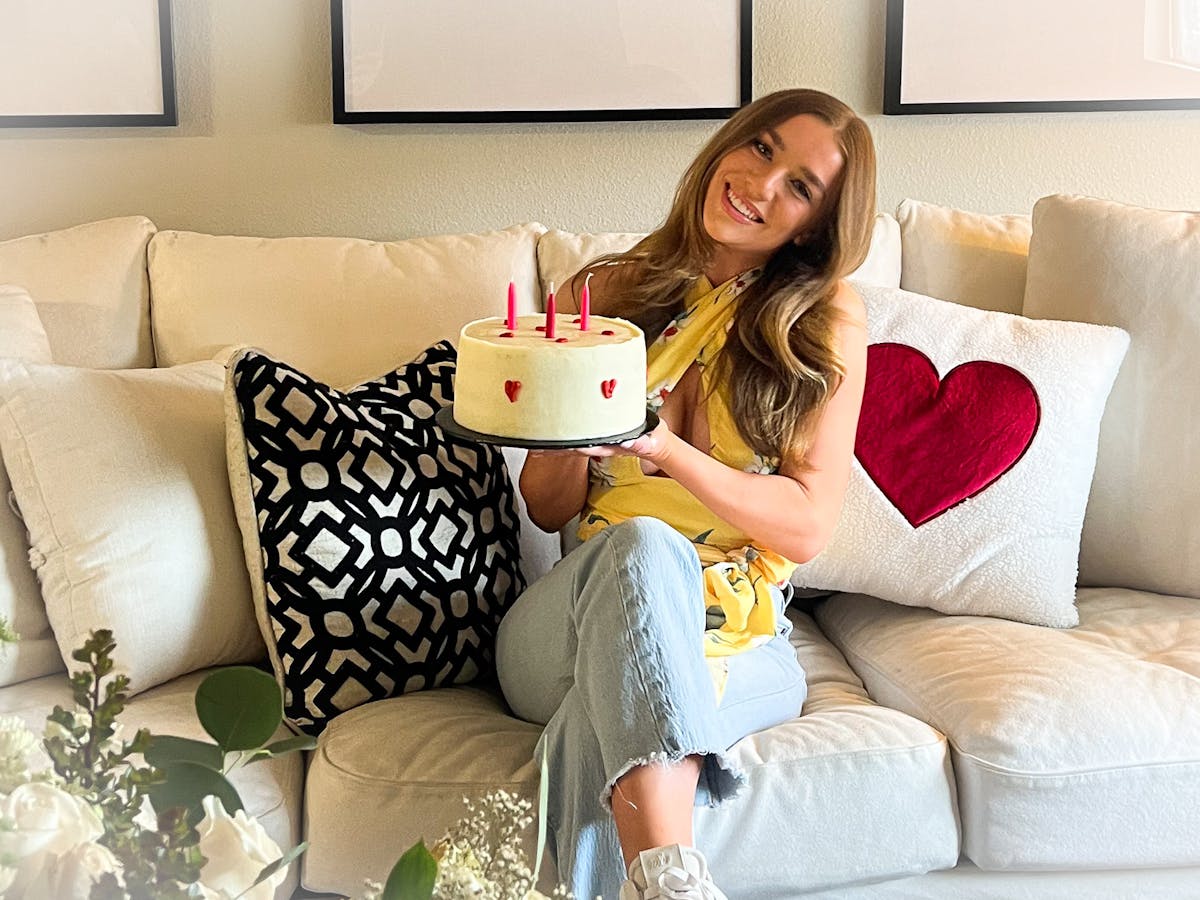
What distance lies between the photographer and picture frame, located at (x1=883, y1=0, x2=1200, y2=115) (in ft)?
7.69

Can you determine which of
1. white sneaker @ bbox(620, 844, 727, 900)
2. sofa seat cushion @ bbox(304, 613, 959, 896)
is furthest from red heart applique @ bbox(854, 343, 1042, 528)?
white sneaker @ bbox(620, 844, 727, 900)

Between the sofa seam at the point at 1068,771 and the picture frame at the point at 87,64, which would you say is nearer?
the sofa seam at the point at 1068,771

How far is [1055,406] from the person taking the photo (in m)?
1.93

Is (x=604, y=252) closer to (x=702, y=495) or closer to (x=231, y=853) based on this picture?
(x=702, y=495)

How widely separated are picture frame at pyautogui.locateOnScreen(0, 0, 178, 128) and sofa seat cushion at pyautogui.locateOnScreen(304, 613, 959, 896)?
4.15 ft

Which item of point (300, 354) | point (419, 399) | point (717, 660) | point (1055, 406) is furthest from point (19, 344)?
point (1055, 406)

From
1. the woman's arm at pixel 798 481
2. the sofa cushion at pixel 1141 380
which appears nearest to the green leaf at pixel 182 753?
the woman's arm at pixel 798 481

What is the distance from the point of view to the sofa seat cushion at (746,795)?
1.44 metres

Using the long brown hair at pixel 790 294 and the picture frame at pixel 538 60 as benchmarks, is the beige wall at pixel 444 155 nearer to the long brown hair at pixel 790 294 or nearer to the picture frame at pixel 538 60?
the picture frame at pixel 538 60

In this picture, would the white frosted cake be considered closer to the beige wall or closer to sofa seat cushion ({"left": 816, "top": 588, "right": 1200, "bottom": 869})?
sofa seat cushion ({"left": 816, "top": 588, "right": 1200, "bottom": 869})

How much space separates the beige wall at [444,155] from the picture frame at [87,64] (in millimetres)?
36

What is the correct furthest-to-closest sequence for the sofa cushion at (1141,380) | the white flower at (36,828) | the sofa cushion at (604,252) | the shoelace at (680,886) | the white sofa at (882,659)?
1. the sofa cushion at (604,252)
2. the sofa cushion at (1141,380)
3. the white sofa at (882,659)
4. the shoelace at (680,886)
5. the white flower at (36,828)

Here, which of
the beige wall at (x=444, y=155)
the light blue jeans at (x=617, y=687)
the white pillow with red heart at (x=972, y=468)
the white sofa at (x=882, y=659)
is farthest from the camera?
the beige wall at (x=444, y=155)

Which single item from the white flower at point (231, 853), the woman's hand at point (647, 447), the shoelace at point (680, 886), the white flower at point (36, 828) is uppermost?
the white flower at point (36, 828)
